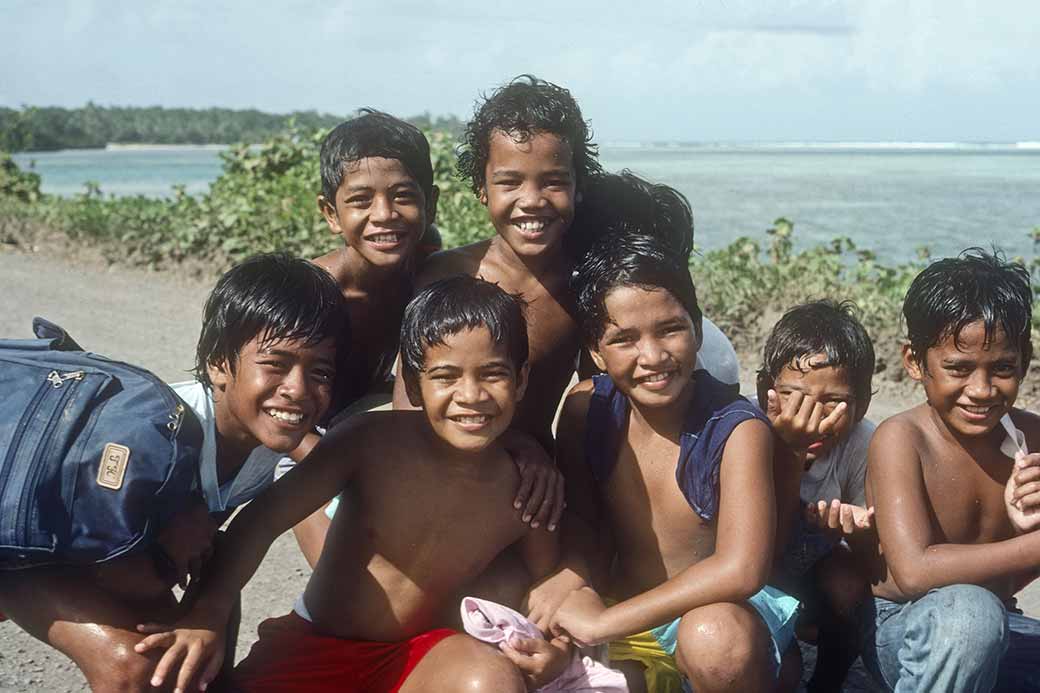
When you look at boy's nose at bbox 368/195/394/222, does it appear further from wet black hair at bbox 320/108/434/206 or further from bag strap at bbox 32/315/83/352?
bag strap at bbox 32/315/83/352

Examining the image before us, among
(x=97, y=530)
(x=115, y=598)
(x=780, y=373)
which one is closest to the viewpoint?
(x=97, y=530)

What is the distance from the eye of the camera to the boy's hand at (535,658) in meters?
2.73

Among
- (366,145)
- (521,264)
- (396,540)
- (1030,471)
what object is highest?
(366,145)

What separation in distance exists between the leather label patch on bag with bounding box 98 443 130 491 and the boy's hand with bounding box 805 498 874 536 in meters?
1.73

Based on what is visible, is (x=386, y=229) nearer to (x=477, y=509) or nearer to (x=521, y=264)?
(x=521, y=264)

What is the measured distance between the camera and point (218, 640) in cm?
264

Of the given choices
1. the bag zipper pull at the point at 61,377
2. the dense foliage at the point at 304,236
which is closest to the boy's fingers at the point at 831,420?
the bag zipper pull at the point at 61,377

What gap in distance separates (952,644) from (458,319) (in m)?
1.38

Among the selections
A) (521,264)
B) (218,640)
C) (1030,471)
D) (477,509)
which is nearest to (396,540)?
(477,509)

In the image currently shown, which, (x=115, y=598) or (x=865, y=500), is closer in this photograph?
(x=115, y=598)

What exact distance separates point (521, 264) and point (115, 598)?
5.09ft

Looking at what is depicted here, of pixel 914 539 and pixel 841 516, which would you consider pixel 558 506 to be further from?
pixel 914 539

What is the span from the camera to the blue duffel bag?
238 cm

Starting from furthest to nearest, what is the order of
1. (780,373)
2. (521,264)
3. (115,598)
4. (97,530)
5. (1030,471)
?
(521,264)
(780,373)
(1030,471)
(115,598)
(97,530)
